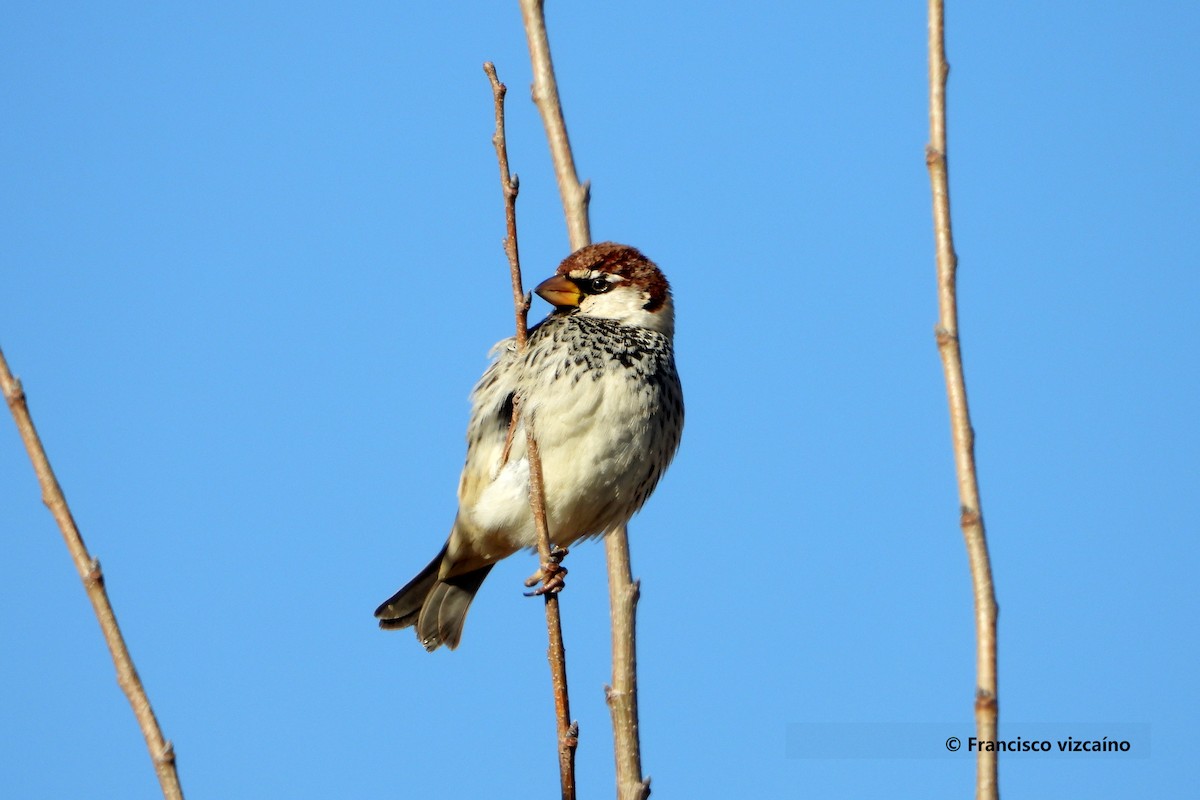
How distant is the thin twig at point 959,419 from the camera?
74.7 inches

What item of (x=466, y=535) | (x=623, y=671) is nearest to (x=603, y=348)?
(x=466, y=535)

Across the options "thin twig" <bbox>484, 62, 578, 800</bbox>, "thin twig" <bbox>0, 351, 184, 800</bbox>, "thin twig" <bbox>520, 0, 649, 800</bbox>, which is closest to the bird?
"thin twig" <bbox>520, 0, 649, 800</bbox>

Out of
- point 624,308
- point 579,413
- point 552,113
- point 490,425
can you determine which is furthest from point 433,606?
point 552,113

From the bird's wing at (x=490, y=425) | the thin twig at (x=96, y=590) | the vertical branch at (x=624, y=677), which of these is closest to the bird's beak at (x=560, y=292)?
the bird's wing at (x=490, y=425)

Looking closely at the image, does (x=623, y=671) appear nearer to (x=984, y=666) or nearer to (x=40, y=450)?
(x=984, y=666)

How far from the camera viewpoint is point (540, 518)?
2.71 meters

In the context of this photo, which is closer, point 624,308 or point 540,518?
point 540,518

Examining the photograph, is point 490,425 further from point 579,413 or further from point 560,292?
point 560,292

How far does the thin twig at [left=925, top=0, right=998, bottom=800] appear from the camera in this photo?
1.90 m

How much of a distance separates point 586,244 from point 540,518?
1.66 metres

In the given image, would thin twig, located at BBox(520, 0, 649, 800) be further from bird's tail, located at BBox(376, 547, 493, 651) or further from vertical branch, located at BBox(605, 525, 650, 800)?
bird's tail, located at BBox(376, 547, 493, 651)

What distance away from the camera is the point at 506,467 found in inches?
167

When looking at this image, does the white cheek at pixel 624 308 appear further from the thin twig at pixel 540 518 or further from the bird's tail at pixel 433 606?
the thin twig at pixel 540 518

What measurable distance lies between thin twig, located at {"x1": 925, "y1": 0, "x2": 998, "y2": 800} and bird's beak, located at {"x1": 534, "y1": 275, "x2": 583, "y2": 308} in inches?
96.0
